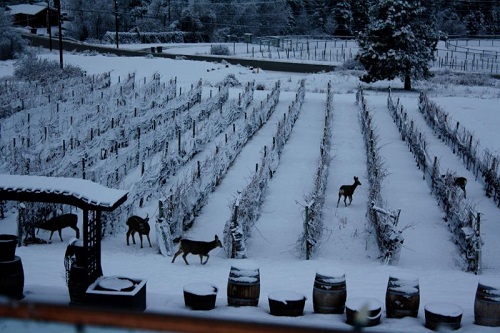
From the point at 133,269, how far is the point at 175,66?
32.2 metres

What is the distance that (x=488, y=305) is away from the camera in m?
8.29

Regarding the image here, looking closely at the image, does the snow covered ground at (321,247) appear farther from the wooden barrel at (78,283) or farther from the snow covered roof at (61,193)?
the snow covered roof at (61,193)

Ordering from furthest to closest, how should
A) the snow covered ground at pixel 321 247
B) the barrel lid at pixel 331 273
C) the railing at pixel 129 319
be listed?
the snow covered ground at pixel 321 247 → the barrel lid at pixel 331 273 → the railing at pixel 129 319

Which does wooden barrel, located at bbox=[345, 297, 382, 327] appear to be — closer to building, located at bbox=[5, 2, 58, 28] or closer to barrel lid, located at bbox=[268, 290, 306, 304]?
barrel lid, located at bbox=[268, 290, 306, 304]

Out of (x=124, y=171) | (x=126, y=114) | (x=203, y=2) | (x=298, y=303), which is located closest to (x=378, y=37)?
(x=126, y=114)

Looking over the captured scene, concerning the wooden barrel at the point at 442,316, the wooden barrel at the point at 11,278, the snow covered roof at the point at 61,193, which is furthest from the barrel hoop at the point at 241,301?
the wooden barrel at the point at 11,278

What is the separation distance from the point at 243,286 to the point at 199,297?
58 cm

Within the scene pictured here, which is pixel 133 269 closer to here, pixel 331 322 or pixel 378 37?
pixel 331 322

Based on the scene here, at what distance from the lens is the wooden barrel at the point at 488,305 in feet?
27.1

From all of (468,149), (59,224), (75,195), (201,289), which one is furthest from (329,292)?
(468,149)

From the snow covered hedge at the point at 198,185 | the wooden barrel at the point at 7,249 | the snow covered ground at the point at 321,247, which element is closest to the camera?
the wooden barrel at the point at 7,249

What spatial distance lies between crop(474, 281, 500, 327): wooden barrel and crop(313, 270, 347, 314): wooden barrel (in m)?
1.56

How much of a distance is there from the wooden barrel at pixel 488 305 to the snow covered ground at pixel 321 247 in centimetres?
12

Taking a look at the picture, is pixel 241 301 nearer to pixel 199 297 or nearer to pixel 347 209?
pixel 199 297
